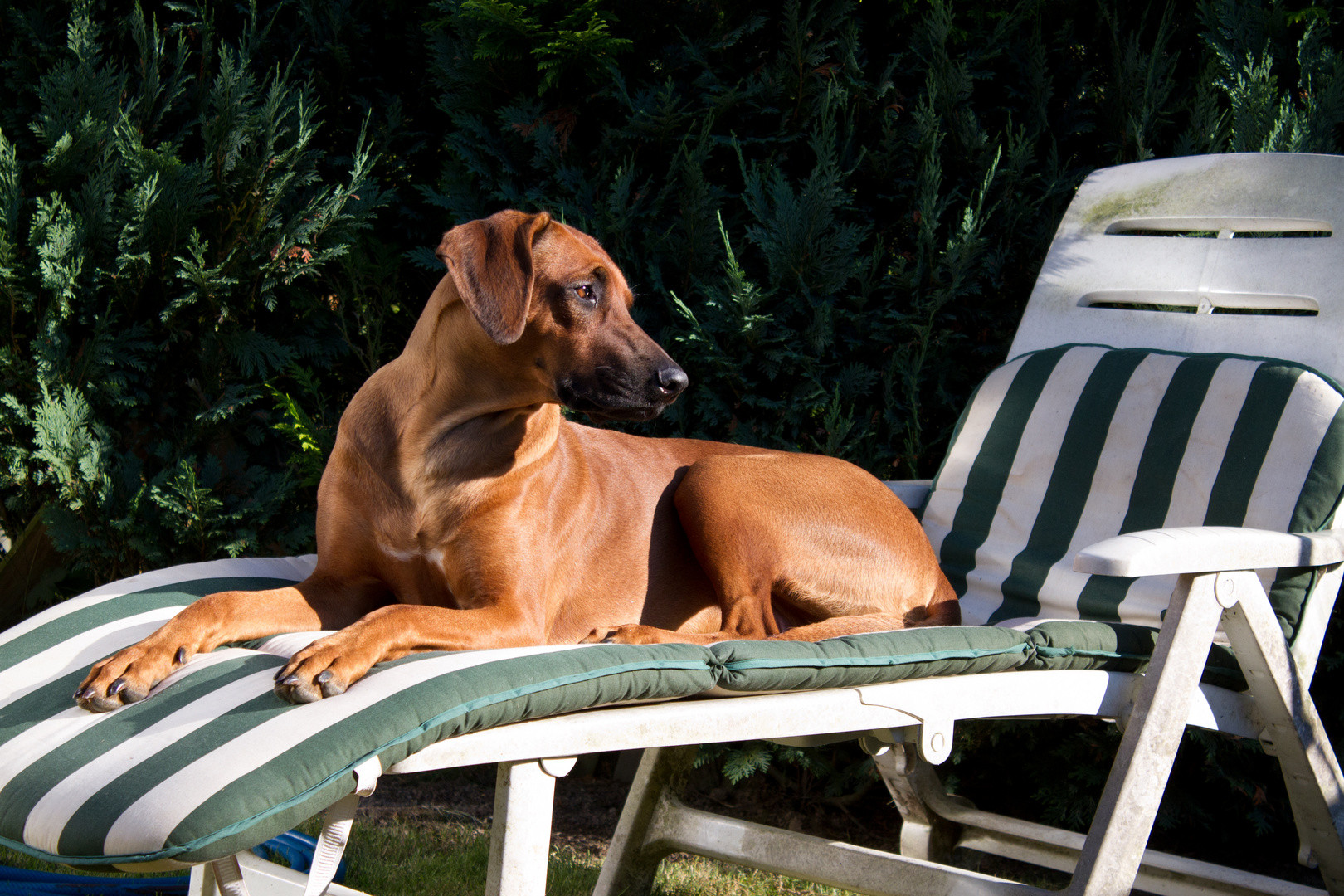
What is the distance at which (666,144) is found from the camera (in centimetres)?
375

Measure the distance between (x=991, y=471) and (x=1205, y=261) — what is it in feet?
2.57

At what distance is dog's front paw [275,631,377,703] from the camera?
1547 millimetres

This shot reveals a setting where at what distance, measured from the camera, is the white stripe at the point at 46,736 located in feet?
5.25

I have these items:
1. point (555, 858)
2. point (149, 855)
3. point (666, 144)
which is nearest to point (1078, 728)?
point (555, 858)

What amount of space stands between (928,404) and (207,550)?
2.48 m

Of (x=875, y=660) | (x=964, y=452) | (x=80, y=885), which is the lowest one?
(x=80, y=885)

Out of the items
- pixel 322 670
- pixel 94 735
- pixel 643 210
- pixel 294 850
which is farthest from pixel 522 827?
pixel 643 210

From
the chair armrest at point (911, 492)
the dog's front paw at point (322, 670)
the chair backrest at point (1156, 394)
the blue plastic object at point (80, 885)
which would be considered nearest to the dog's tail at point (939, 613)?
the chair backrest at point (1156, 394)

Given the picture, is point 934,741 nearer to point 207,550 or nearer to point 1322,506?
point 1322,506

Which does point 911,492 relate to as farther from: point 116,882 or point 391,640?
point 116,882

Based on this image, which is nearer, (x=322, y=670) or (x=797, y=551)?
(x=322, y=670)

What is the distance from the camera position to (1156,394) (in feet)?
9.05

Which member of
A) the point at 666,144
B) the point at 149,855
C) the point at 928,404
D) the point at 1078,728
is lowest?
the point at 1078,728

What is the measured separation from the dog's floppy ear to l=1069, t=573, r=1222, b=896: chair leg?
136 centimetres
